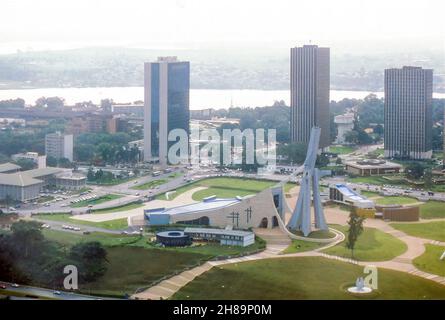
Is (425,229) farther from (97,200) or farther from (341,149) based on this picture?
(341,149)

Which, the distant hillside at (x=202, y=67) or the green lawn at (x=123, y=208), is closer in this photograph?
the green lawn at (x=123, y=208)

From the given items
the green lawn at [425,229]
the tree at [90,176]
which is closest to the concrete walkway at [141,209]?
the tree at [90,176]

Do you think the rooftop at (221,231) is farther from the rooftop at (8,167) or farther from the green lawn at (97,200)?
the rooftop at (8,167)

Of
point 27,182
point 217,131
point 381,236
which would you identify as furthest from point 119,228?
point 217,131

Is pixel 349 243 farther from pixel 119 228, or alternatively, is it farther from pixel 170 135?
pixel 170 135

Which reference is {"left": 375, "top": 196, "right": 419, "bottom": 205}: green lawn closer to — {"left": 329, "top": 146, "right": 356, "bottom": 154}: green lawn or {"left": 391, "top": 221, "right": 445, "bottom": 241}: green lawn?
→ {"left": 391, "top": 221, "right": 445, "bottom": 241}: green lawn

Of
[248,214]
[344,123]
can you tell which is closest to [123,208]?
[248,214]

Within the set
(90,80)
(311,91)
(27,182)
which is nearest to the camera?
(27,182)
